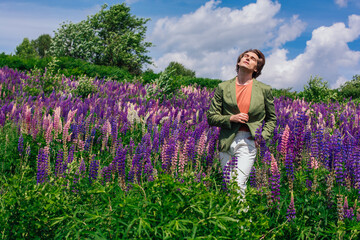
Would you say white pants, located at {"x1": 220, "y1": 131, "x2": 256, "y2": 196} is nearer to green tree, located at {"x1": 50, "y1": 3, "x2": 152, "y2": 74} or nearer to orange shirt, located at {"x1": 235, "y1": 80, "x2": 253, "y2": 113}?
Result: orange shirt, located at {"x1": 235, "y1": 80, "x2": 253, "y2": 113}

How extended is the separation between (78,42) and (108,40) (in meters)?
4.97

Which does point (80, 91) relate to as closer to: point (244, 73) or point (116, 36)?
point (244, 73)

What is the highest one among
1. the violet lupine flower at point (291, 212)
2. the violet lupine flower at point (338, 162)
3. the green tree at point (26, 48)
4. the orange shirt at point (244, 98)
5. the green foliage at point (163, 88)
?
the green tree at point (26, 48)

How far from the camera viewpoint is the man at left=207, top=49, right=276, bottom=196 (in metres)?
4.51

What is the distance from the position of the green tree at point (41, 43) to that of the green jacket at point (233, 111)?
4103 inches

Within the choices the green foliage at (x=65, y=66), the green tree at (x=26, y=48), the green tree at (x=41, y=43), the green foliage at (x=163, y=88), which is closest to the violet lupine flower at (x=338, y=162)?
the green foliage at (x=163, y=88)

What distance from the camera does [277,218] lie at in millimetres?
3742

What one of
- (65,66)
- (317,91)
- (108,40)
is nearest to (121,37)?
(108,40)

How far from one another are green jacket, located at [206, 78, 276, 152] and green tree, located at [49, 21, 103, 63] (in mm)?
52508

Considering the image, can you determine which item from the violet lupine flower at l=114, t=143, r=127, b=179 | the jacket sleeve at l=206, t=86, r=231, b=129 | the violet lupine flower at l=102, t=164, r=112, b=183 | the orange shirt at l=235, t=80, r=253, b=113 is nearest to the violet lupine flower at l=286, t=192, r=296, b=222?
the jacket sleeve at l=206, t=86, r=231, b=129

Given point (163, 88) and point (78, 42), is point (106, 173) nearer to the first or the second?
point (163, 88)

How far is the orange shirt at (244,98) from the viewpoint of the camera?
4648 mm

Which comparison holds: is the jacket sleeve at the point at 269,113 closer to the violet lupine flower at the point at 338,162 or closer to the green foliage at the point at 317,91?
the violet lupine flower at the point at 338,162

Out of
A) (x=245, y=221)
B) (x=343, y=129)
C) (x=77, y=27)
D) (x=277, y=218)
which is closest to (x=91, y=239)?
(x=245, y=221)
